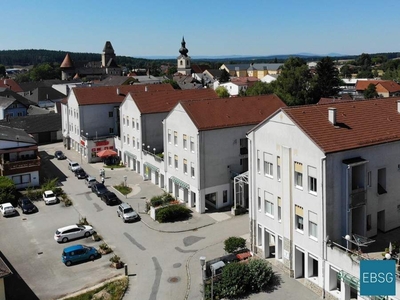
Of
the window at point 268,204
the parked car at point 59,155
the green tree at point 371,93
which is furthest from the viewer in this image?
the green tree at point 371,93

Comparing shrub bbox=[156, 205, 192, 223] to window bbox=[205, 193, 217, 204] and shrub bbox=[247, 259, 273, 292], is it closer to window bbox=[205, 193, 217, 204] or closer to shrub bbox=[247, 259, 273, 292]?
window bbox=[205, 193, 217, 204]

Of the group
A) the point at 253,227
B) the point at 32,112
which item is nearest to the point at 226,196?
the point at 253,227

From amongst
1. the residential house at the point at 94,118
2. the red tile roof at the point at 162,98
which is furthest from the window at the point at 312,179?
the residential house at the point at 94,118

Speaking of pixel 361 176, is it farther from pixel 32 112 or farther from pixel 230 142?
pixel 32 112

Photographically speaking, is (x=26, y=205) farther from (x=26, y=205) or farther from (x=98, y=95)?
(x=98, y=95)

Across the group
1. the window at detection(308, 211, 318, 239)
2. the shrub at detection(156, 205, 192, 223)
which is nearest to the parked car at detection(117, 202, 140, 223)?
the shrub at detection(156, 205, 192, 223)

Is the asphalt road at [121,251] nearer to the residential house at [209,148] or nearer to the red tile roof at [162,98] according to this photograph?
the residential house at [209,148]
